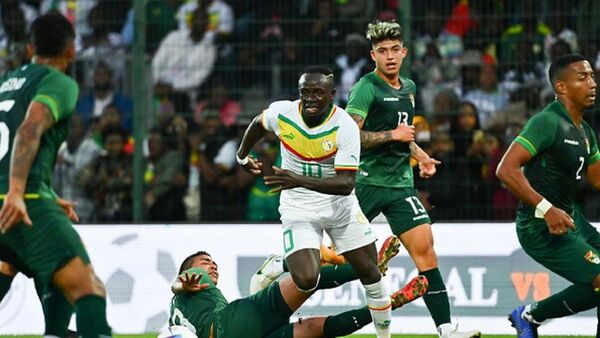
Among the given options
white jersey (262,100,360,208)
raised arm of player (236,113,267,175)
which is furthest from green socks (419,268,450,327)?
raised arm of player (236,113,267,175)

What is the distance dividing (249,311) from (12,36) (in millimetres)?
7537

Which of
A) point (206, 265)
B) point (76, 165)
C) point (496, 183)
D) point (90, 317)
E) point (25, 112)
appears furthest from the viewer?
point (76, 165)

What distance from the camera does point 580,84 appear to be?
9039 millimetres

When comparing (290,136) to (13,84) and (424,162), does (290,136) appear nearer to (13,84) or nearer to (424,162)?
(424,162)

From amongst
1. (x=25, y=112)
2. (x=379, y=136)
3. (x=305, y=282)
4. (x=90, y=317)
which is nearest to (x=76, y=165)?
(x=379, y=136)

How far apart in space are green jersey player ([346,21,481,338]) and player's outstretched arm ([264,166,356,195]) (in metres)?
1.02

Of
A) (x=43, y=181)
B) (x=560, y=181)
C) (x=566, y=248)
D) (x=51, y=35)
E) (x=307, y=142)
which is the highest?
(x=51, y=35)

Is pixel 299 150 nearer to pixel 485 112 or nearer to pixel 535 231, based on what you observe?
pixel 535 231

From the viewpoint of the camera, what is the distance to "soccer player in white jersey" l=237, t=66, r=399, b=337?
871 centimetres

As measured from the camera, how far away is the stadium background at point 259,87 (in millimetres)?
13352

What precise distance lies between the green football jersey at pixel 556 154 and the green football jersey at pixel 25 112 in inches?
128

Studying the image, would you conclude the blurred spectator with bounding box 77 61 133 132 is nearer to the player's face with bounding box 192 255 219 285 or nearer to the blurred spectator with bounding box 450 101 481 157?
the blurred spectator with bounding box 450 101 481 157

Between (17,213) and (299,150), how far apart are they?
8.71 ft

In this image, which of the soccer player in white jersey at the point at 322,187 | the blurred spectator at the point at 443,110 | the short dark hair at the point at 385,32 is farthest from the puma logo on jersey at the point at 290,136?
the blurred spectator at the point at 443,110
